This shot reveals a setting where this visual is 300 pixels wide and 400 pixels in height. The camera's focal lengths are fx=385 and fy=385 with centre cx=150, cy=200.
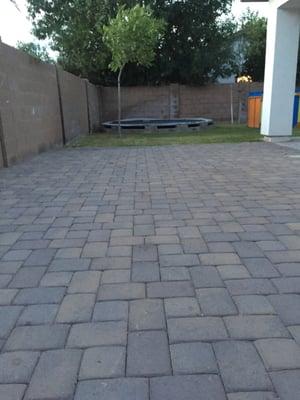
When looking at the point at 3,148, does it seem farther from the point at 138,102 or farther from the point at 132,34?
the point at 138,102

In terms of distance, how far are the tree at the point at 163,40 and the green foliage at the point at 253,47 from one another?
3.07m

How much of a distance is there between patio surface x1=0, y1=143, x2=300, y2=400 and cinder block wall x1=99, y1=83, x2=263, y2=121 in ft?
53.2

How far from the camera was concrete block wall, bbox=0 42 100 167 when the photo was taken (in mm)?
7455

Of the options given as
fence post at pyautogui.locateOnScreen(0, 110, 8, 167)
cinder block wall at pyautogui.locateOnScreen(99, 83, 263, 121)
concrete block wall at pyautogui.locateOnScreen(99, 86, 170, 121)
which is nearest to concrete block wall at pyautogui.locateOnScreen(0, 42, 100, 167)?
fence post at pyautogui.locateOnScreen(0, 110, 8, 167)

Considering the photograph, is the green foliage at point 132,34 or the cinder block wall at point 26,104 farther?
the green foliage at point 132,34

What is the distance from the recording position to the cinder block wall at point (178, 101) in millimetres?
20828

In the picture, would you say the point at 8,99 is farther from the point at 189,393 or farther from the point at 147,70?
the point at 147,70

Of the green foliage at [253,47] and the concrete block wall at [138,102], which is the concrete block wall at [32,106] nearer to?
the concrete block wall at [138,102]

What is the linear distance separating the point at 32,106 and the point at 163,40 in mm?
12909

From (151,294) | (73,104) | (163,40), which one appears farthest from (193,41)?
(151,294)

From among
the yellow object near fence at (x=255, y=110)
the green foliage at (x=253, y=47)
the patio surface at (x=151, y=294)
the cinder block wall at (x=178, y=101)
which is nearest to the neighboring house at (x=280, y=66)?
the yellow object near fence at (x=255, y=110)

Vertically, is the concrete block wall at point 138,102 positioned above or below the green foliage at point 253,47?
below

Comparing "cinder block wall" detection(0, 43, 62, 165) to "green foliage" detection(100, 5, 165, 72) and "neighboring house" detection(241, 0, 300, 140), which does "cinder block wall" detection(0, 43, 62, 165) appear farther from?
"neighboring house" detection(241, 0, 300, 140)

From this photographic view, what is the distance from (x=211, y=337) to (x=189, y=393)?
43 centimetres
